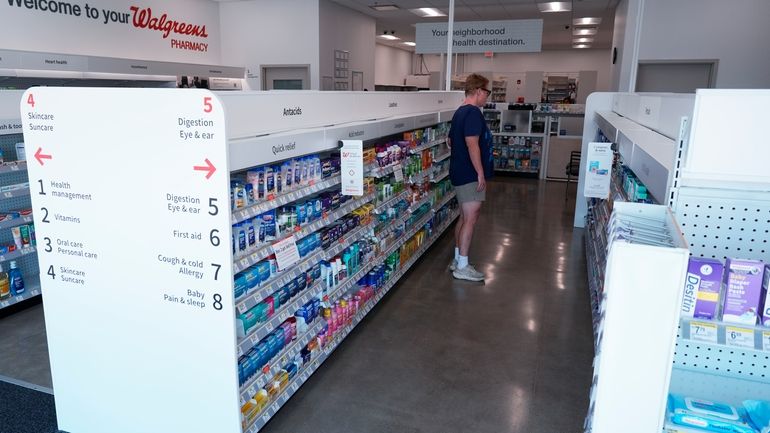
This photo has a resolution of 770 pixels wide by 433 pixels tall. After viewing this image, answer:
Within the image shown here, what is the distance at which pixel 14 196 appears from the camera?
4480 millimetres

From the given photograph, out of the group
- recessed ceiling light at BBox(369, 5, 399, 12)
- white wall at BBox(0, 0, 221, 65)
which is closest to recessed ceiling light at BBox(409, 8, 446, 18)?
recessed ceiling light at BBox(369, 5, 399, 12)

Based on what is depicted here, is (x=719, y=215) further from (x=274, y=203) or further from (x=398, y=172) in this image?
(x=398, y=172)

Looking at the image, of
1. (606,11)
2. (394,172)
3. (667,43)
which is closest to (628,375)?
(394,172)

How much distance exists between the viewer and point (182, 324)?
254 centimetres

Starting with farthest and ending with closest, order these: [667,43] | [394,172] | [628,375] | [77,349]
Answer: [667,43]
[394,172]
[77,349]
[628,375]

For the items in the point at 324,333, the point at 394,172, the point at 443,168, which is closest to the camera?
the point at 324,333

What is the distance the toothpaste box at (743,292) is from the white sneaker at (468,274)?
12.8 feet

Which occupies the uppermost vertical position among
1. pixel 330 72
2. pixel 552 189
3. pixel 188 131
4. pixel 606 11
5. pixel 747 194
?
pixel 606 11

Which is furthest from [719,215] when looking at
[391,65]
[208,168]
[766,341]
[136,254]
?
[391,65]

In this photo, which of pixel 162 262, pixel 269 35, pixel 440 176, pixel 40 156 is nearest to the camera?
pixel 162 262

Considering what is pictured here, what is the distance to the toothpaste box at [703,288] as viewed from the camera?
5.24 feet

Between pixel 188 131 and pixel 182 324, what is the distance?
93 centimetres

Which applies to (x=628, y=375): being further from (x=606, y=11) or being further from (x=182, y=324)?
(x=606, y=11)

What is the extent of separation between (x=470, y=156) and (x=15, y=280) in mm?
4237
